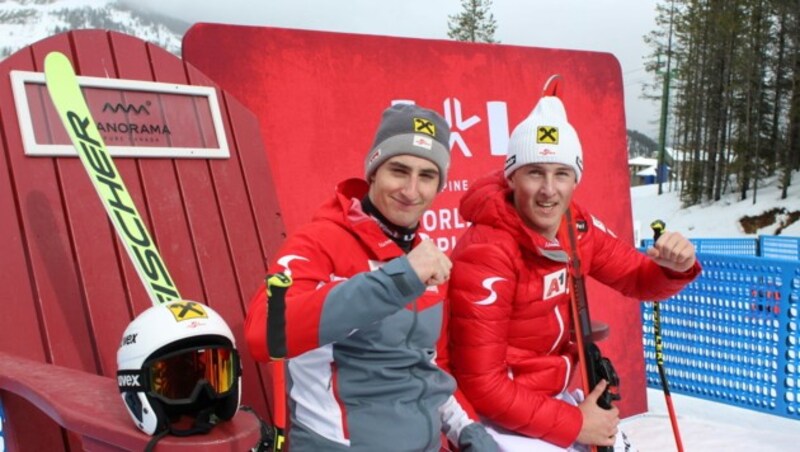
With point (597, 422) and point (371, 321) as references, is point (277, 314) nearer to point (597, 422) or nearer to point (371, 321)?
point (371, 321)

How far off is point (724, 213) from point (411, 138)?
3087 centimetres

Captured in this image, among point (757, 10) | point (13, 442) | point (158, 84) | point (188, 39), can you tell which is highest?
point (757, 10)

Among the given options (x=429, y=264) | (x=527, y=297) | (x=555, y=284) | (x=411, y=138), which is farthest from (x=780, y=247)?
(x=429, y=264)

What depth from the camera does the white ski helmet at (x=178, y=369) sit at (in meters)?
1.39

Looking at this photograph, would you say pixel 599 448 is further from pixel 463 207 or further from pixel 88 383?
pixel 88 383

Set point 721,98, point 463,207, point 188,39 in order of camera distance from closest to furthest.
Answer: point 463,207 → point 188,39 → point 721,98

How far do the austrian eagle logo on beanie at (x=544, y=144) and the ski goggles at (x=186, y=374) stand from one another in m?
1.11

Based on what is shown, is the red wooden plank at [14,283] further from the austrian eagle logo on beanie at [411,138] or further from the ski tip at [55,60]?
the austrian eagle logo on beanie at [411,138]

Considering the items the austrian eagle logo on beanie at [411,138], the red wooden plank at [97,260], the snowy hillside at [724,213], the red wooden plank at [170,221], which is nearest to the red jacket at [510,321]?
the austrian eagle logo on beanie at [411,138]

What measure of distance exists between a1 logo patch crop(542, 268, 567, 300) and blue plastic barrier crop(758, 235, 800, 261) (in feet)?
34.0

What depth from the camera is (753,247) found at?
41.7ft

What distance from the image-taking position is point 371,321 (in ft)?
4.49

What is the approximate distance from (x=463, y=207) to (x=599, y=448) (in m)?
0.90

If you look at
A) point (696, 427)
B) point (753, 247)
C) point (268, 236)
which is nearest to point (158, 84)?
point (268, 236)
